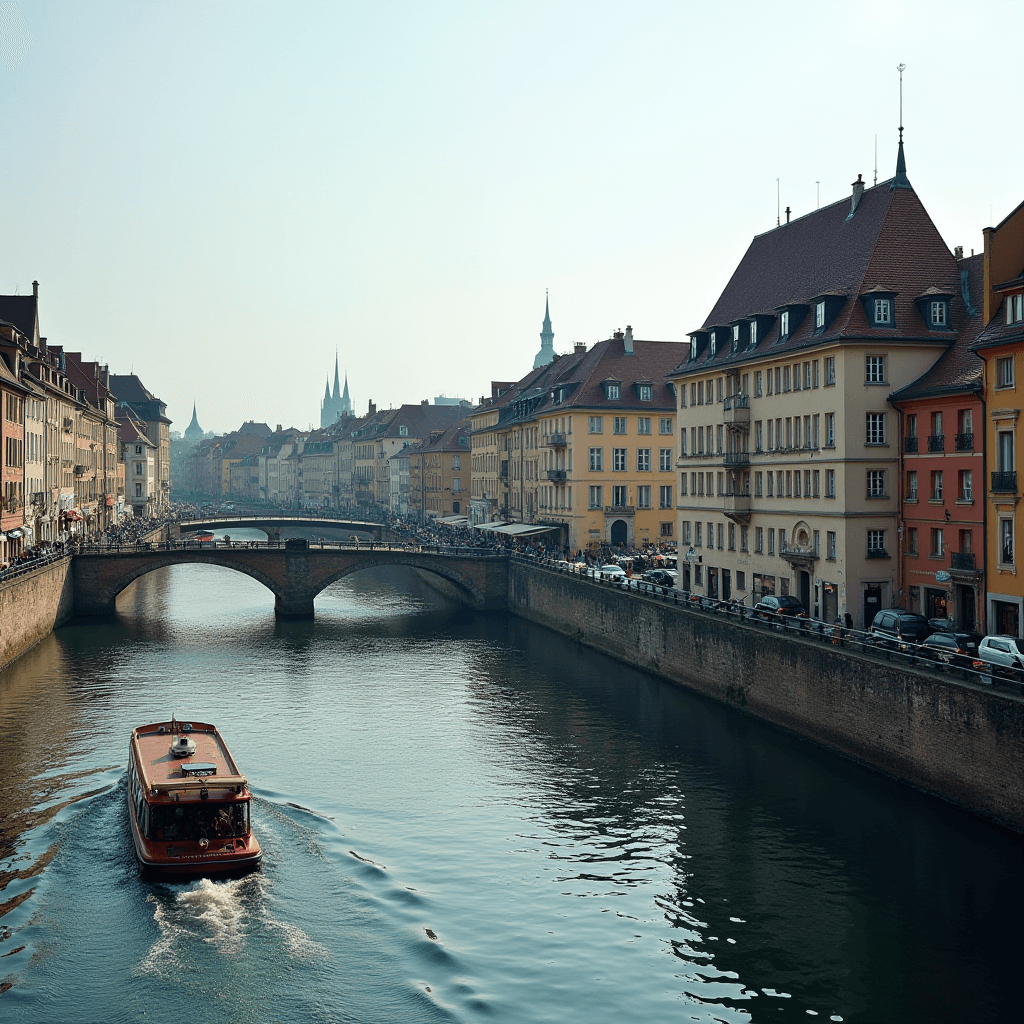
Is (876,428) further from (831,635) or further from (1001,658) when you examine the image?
(1001,658)

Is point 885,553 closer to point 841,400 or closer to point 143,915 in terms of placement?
point 841,400

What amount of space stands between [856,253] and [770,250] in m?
12.1

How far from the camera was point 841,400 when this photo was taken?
5850cm

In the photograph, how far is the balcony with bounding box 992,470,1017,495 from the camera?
4750 centimetres

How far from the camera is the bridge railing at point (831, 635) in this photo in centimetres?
4022

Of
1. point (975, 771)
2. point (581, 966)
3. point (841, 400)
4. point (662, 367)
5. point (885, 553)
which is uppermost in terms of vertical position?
point (662, 367)

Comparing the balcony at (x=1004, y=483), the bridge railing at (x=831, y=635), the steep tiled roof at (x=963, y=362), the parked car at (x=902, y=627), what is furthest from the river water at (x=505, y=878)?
the steep tiled roof at (x=963, y=362)

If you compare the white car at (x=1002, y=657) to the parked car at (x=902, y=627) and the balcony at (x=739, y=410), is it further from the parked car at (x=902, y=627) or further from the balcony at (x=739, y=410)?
the balcony at (x=739, y=410)

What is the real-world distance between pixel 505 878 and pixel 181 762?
11.1 m

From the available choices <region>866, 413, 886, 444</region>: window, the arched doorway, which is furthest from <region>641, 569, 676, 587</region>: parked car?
<region>866, 413, 886, 444</region>: window

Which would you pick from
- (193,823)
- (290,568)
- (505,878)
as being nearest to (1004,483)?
(505,878)

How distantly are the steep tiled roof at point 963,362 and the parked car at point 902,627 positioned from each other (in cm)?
979

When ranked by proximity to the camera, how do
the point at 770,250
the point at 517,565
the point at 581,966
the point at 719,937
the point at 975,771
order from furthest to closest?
the point at 517,565
the point at 770,250
the point at 975,771
the point at 719,937
the point at 581,966

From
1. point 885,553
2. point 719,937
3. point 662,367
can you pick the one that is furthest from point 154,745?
point 662,367
